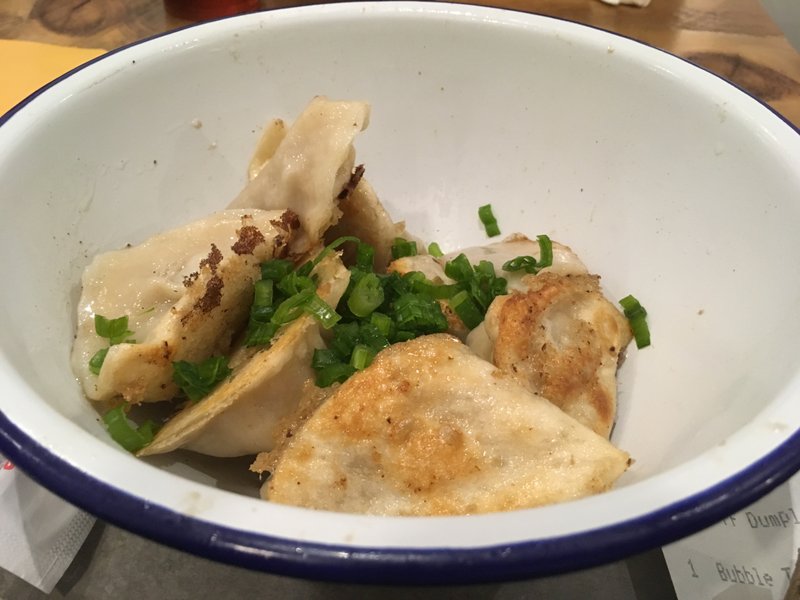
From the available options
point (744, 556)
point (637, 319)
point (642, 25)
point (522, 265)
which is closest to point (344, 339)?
point (522, 265)

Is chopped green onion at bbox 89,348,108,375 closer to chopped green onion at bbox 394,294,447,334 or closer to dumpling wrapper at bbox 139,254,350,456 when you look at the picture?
dumpling wrapper at bbox 139,254,350,456

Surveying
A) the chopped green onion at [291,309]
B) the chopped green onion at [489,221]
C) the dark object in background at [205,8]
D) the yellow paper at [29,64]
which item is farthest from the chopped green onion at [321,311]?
the dark object in background at [205,8]

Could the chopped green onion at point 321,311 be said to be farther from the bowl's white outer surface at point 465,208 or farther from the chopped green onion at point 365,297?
the bowl's white outer surface at point 465,208

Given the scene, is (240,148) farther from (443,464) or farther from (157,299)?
(443,464)

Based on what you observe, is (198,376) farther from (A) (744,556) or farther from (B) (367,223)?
(A) (744,556)

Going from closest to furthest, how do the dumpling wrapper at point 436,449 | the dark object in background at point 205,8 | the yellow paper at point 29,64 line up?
the dumpling wrapper at point 436,449, the yellow paper at point 29,64, the dark object in background at point 205,8

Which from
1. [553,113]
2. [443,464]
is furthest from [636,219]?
[443,464]
